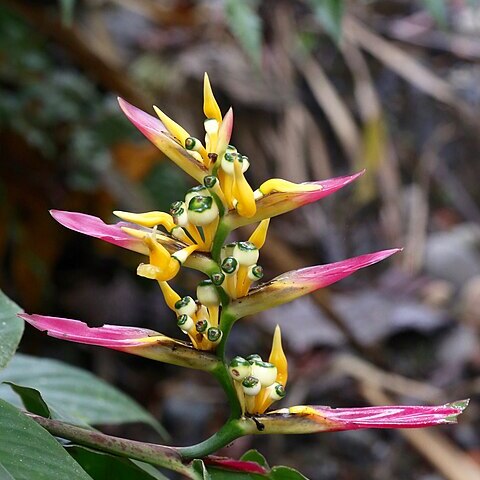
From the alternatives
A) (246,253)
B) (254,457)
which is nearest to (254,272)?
(246,253)

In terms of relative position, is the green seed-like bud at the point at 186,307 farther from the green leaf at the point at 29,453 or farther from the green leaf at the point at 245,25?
the green leaf at the point at 245,25

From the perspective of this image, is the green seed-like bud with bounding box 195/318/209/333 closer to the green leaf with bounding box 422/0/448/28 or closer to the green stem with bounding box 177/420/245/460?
the green stem with bounding box 177/420/245/460

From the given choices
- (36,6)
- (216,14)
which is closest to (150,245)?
(36,6)

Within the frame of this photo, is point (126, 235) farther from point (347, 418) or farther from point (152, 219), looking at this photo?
point (347, 418)

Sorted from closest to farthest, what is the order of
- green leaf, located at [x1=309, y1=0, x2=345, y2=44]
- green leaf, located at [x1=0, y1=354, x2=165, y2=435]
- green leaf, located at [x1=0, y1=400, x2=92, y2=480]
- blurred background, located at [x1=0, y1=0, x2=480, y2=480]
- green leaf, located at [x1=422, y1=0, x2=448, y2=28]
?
green leaf, located at [x1=0, y1=400, x2=92, y2=480] → green leaf, located at [x1=0, y1=354, x2=165, y2=435] → green leaf, located at [x1=309, y1=0, x2=345, y2=44] → green leaf, located at [x1=422, y1=0, x2=448, y2=28] → blurred background, located at [x1=0, y1=0, x2=480, y2=480]

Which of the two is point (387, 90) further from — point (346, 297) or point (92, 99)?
point (92, 99)

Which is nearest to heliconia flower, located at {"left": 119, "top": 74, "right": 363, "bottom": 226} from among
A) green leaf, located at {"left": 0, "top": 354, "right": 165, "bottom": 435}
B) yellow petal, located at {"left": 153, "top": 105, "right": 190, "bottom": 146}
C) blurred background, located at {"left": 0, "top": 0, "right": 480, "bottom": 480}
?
yellow petal, located at {"left": 153, "top": 105, "right": 190, "bottom": 146}

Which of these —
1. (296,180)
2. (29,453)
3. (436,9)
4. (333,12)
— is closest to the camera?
(29,453)

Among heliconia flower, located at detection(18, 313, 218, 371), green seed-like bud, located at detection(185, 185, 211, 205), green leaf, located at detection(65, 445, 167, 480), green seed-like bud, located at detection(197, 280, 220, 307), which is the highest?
green seed-like bud, located at detection(185, 185, 211, 205)

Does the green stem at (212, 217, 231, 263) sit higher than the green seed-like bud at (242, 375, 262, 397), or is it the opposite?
the green stem at (212, 217, 231, 263)
